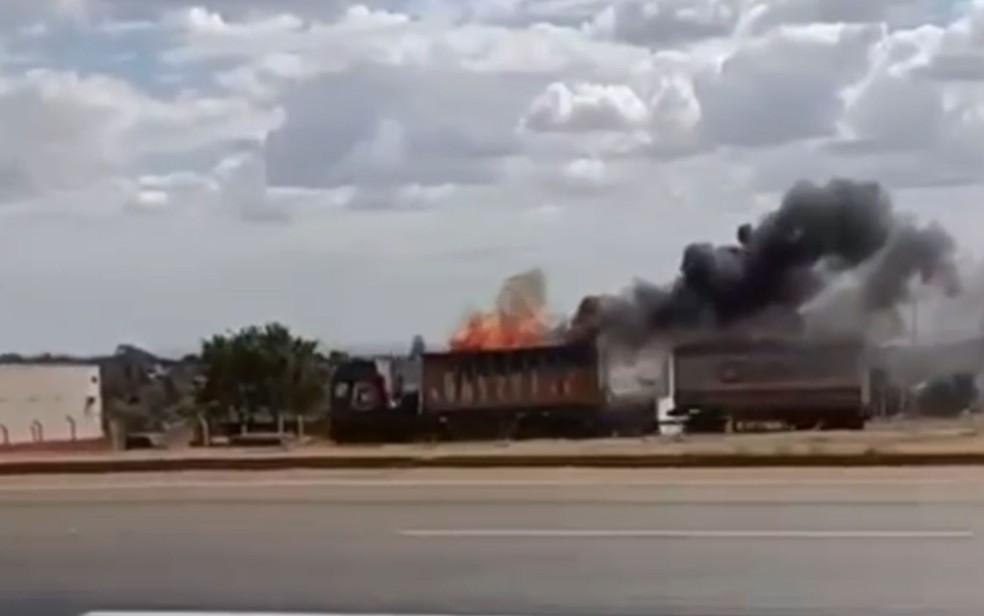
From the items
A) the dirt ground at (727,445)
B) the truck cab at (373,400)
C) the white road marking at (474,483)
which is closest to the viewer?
the white road marking at (474,483)

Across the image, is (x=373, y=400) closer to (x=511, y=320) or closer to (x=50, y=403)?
(x=511, y=320)

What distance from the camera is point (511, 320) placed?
610cm

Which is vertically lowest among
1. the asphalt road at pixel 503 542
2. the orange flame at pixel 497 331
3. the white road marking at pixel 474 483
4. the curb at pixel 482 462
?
the asphalt road at pixel 503 542

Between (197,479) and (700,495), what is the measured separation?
1.83 metres

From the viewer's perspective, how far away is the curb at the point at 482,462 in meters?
6.04

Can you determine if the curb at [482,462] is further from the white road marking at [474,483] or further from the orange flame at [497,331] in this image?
the orange flame at [497,331]

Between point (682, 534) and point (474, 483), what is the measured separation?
45.9 inches

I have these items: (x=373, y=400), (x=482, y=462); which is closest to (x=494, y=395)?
(x=482, y=462)

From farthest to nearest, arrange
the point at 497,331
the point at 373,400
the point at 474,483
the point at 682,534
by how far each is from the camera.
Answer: the point at 373,400, the point at 474,483, the point at 497,331, the point at 682,534

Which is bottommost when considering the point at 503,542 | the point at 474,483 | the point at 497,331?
the point at 503,542

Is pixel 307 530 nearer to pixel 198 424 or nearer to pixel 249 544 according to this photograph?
pixel 249 544

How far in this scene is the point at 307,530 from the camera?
5.51m

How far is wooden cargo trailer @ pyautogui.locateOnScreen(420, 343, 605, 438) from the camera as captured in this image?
242 inches

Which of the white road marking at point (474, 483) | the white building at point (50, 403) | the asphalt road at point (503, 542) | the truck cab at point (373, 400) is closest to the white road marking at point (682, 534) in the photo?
the asphalt road at point (503, 542)
